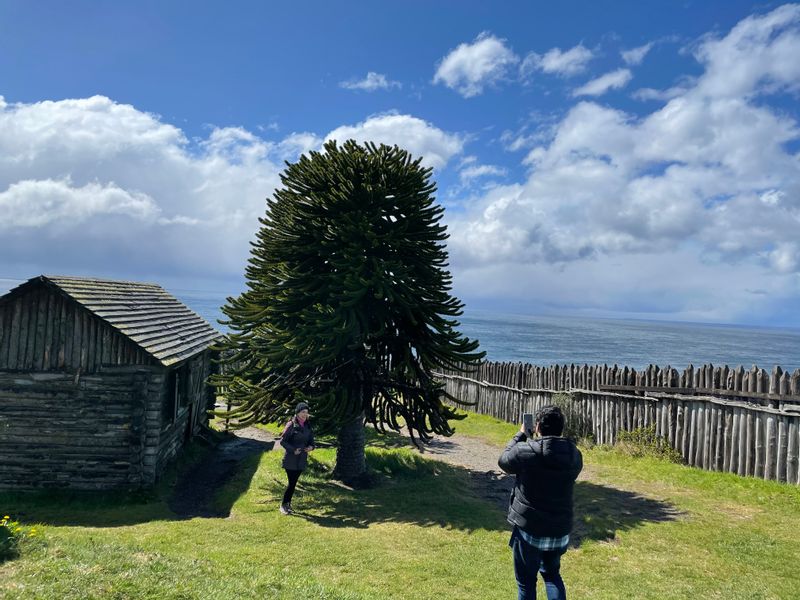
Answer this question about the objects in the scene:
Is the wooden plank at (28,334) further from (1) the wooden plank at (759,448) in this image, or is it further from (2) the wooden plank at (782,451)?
(2) the wooden plank at (782,451)

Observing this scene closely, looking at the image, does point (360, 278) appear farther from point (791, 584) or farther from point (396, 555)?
point (791, 584)

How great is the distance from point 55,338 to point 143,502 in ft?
13.7

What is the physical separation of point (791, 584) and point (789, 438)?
5.38 metres

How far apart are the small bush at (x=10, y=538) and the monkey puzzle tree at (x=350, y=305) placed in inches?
218

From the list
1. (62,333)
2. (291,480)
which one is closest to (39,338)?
(62,333)

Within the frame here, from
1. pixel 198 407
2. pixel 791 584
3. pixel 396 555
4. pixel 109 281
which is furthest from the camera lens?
pixel 198 407

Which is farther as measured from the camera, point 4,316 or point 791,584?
point 4,316

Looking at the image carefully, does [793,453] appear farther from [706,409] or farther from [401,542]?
[401,542]

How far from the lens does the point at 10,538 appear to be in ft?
21.9

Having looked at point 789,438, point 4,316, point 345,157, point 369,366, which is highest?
point 345,157

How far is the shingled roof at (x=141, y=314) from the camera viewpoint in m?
12.4

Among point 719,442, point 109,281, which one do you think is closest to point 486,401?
point 719,442

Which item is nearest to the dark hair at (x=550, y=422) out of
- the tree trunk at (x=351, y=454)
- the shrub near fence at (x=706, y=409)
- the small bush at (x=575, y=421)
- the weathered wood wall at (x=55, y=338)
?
the tree trunk at (x=351, y=454)

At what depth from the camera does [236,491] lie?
494 inches
